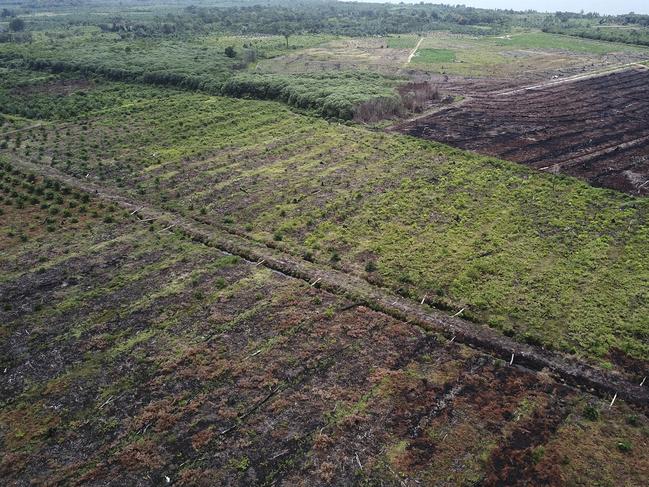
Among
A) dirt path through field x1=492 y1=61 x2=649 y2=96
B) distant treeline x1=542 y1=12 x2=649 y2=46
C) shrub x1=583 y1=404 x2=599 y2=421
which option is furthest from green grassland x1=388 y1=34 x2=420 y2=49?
shrub x1=583 y1=404 x2=599 y2=421

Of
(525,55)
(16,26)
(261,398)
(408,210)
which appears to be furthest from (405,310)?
(16,26)

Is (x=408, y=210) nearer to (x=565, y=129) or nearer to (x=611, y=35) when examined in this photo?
(x=565, y=129)

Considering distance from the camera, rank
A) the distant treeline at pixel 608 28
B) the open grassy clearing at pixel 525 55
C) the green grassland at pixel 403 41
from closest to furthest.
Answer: the open grassy clearing at pixel 525 55 < the distant treeline at pixel 608 28 < the green grassland at pixel 403 41

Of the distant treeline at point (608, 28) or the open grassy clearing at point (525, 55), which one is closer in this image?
the open grassy clearing at point (525, 55)

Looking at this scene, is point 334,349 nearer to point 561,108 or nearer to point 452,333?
point 452,333

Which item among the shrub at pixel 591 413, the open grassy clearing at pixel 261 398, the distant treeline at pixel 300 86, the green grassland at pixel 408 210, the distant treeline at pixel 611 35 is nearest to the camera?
the open grassy clearing at pixel 261 398

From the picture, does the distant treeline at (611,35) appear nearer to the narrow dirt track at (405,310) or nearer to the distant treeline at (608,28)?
the distant treeline at (608,28)

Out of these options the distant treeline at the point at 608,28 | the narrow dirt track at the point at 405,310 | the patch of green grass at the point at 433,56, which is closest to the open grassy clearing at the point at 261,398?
the narrow dirt track at the point at 405,310
